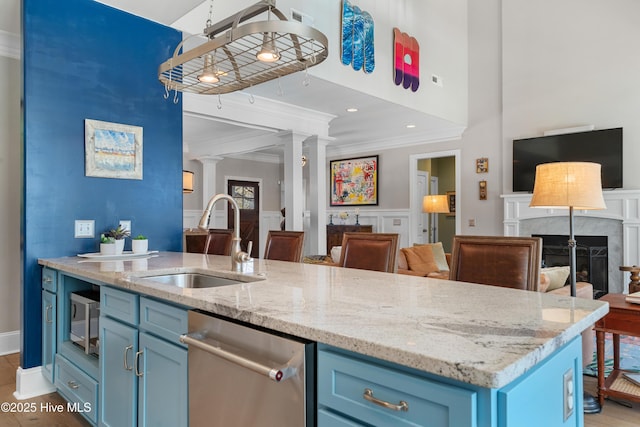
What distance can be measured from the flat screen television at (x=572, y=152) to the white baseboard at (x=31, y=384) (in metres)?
6.08

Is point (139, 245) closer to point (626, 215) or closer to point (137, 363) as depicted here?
point (137, 363)

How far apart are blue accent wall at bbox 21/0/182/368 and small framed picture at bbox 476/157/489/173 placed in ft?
16.9

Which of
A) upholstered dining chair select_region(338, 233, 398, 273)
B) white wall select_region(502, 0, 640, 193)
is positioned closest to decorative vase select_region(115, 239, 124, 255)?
upholstered dining chair select_region(338, 233, 398, 273)

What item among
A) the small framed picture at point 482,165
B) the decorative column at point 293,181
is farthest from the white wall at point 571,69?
the decorative column at point 293,181

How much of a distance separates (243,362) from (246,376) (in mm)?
79

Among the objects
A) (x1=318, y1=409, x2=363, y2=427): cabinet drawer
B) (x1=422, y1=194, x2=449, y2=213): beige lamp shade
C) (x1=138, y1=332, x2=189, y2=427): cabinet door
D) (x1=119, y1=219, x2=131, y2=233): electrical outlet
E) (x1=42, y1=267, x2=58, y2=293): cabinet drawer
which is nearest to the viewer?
(x1=318, y1=409, x2=363, y2=427): cabinet drawer

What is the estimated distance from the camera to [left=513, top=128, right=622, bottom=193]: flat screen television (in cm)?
547

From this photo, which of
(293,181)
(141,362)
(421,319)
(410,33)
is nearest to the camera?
(421,319)

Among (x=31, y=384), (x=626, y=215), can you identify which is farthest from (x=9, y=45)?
(x=626, y=215)

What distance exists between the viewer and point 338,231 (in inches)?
329

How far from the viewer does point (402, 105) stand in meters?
5.52

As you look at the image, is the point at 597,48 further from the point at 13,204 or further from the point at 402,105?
the point at 13,204

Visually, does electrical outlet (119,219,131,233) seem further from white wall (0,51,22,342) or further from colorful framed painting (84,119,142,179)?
white wall (0,51,22,342)

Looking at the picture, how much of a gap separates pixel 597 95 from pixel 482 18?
7.55 feet
